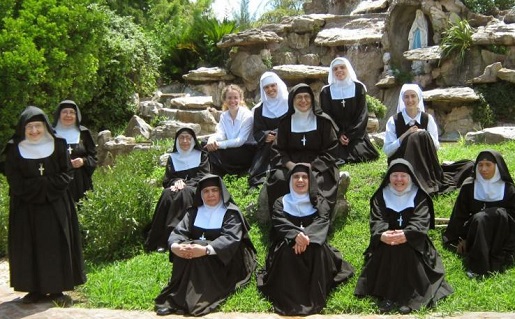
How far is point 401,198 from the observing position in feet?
23.3

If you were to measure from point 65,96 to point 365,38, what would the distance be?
7552 millimetres

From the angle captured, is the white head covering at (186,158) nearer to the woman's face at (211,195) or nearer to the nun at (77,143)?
the nun at (77,143)

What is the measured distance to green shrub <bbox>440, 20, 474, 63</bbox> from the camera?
14828 mm

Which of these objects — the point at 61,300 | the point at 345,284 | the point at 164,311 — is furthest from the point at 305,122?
the point at 61,300

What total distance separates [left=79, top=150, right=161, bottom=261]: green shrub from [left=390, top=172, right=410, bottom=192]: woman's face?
334cm

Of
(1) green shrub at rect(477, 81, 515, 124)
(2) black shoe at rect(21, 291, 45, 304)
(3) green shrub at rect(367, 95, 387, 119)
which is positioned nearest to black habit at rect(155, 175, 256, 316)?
(2) black shoe at rect(21, 291, 45, 304)

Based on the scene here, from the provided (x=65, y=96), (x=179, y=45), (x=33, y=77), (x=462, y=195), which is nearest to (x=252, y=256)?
(x=462, y=195)

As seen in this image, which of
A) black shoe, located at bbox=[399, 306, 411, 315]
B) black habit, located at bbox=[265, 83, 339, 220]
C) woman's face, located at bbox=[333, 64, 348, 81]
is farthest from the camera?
woman's face, located at bbox=[333, 64, 348, 81]

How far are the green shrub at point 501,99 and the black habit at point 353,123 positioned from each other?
4.86 metres

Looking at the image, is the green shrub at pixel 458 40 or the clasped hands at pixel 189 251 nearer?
Answer: the clasped hands at pixel 189 251

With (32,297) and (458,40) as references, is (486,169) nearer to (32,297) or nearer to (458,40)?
(32,297)

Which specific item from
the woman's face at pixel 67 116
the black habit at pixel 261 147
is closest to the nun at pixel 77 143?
the woman's face at pixel 67 116

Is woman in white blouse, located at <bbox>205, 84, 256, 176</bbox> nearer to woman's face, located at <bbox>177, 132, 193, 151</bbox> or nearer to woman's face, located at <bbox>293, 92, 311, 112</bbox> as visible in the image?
woman's face, located at <bbox>177, 132, 193, 151</bbox>

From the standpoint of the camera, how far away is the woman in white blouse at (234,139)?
9.88 m
